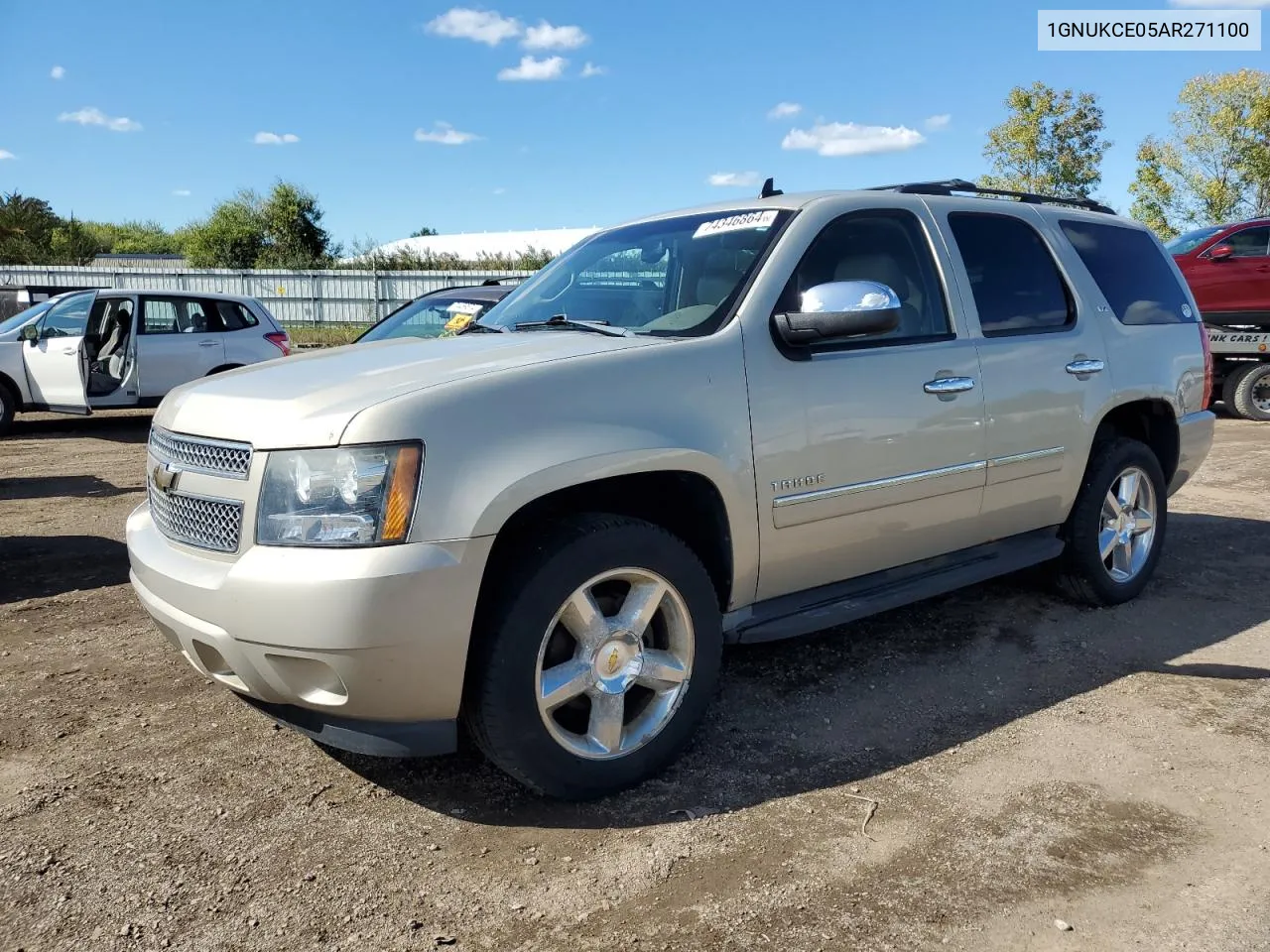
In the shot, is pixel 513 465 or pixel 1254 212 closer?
pixel 513 465

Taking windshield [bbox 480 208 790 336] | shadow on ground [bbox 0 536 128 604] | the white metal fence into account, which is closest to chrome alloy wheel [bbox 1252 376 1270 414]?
windshield [bbox 480 208 790 336]

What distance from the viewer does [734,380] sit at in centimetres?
308

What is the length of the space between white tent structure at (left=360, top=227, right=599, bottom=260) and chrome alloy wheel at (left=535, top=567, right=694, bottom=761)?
40.3 m

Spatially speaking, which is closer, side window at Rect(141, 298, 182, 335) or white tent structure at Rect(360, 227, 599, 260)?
side window at Rect(141, 298, 182, 335)

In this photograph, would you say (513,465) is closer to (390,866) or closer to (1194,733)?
(390,866)

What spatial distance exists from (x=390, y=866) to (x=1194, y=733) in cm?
273

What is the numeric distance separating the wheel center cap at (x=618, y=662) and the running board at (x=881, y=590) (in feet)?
1.41

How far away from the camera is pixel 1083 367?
4273 millimetres

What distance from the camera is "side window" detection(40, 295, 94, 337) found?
10.9m

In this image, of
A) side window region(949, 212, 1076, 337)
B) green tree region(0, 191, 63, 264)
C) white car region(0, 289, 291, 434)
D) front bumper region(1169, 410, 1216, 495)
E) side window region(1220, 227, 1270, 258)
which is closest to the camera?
side window region(949, 212, 1076, 337)

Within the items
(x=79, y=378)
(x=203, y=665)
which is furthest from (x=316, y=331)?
(x=203, y=665)

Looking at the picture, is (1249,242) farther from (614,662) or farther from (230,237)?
(230,237)

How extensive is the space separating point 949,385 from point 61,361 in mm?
10320

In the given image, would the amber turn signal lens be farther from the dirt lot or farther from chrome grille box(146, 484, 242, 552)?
the dirt lot
